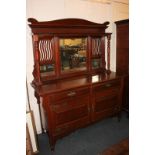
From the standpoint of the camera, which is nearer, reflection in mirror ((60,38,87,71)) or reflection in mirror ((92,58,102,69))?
reflection in mirror ((60,38,87,71))

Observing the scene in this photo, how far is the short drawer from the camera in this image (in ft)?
6.79

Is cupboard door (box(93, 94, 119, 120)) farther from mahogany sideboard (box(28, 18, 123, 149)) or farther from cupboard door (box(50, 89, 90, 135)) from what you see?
cupboard door (box(50, 89, 90, 135))

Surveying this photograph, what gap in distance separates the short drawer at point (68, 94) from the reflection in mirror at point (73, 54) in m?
0.51

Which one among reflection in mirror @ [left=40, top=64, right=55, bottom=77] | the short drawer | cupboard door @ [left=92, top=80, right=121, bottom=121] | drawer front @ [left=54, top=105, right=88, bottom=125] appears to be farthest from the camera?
cupboard door @ [left=92, top=80, right=121, bottom=121]

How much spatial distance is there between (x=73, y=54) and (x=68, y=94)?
2.60ft

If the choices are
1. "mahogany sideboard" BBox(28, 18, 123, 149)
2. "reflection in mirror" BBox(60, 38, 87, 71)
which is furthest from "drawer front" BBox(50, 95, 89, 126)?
"reflection in mirror" BBox(60, 38, 87, 71)

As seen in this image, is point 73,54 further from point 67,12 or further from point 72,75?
point 67,12

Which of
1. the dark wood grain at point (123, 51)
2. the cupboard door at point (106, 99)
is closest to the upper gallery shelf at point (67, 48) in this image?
the dark wood grain at point (123, 51)

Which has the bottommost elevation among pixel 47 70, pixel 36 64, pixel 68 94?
pixel 68 94

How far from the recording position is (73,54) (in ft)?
8.70

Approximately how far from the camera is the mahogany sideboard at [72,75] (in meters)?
2.16

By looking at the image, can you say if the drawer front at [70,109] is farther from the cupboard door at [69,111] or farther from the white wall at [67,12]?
the white wall at [67,12]

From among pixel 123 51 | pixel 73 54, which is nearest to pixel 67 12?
pixel 73 54
